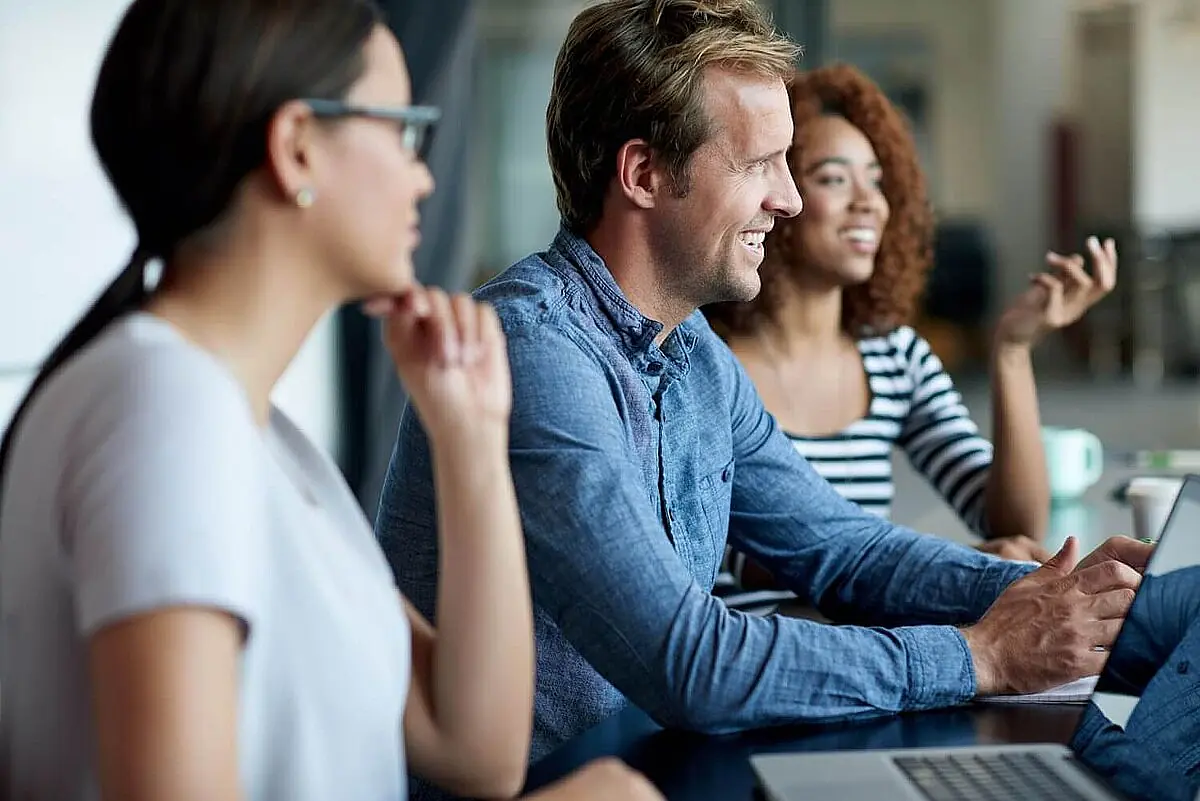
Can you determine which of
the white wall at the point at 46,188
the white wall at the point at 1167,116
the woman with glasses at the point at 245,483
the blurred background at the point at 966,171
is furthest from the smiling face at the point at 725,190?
the white wall at the point at 1167,116

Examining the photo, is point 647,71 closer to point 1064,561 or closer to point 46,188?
point 1064,561

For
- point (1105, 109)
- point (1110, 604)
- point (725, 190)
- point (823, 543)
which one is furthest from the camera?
point (1105, 109)

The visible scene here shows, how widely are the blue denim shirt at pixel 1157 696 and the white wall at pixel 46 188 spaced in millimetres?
2055

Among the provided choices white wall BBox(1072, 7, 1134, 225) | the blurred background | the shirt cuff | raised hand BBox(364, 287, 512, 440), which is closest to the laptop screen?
the shirt cuff

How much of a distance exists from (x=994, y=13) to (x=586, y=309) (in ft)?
31.3

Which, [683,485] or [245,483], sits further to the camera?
[683,485]

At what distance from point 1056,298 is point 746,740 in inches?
52.7

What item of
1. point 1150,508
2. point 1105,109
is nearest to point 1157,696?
point 1150,508

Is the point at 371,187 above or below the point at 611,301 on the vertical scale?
above

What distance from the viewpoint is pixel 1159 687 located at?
1.04 m

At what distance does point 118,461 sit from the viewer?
79 cm

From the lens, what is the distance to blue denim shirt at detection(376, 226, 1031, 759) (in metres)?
1.19

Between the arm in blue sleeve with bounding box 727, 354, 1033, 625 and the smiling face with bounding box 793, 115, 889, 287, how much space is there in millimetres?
608

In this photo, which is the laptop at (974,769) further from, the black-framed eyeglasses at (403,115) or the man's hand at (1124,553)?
the black-framed eyeglasses at (403,115)
